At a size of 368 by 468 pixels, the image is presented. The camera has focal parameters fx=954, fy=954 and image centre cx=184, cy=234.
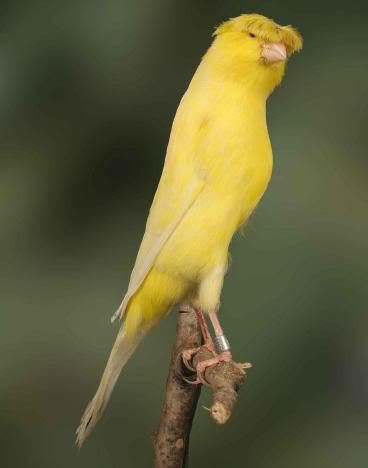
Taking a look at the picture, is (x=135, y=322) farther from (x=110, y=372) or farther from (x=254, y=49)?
(x=254, y=49)

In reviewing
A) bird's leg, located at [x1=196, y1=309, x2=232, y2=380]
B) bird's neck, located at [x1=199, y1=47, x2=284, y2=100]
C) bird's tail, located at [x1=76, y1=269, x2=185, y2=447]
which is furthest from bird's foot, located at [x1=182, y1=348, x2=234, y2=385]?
bird's neck, located at [x1=199, y1=47, x2=284, y2=100]

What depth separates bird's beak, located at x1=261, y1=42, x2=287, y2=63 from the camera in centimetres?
140

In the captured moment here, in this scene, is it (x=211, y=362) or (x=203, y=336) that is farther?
(x=203, y=336)

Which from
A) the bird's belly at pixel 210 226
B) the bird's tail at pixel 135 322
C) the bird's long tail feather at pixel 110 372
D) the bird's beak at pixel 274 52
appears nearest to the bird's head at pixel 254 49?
the bird's beak at pixel 274 52

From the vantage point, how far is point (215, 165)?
145 cm

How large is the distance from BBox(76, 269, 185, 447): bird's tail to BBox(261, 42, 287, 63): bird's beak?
380 millimetres

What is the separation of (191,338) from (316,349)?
0.57 meters

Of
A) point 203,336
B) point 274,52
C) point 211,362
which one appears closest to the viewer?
point 274,52

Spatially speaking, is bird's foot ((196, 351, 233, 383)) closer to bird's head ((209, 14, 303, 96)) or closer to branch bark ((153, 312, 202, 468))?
branch bark ((153, 312, 202, 468))

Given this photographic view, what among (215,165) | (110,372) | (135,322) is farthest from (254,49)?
(110,372)

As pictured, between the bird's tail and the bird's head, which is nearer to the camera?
the bird's head

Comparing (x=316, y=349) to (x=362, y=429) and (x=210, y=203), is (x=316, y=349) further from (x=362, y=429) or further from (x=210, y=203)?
(x=210, y=203)

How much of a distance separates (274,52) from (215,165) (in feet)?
0.62

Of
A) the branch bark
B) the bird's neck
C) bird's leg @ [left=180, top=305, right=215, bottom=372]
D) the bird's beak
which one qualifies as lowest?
the branch bark
